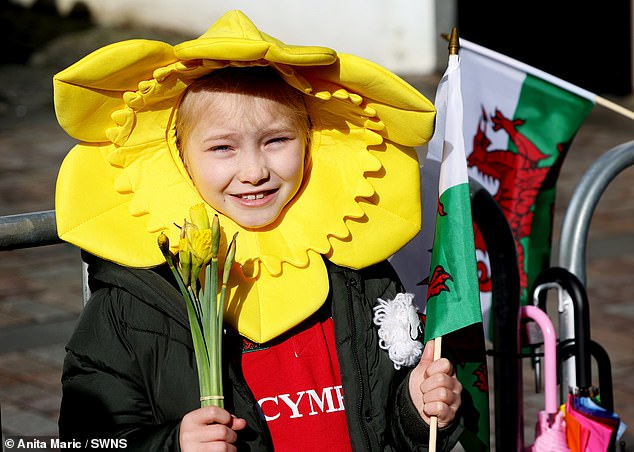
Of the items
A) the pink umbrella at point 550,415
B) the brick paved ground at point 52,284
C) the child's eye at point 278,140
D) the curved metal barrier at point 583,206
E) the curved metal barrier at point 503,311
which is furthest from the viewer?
the brick paved ground at point 52,284

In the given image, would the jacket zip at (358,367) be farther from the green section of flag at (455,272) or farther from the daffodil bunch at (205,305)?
the daffodil bunch at (205,305)

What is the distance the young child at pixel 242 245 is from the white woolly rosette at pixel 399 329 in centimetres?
1

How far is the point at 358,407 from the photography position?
2.25 meters

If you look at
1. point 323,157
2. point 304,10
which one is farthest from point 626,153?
point 304,10

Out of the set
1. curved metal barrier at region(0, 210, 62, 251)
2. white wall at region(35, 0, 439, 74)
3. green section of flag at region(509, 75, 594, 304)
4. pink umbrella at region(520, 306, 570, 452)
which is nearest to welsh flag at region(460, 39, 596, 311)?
green section of flag at region(509, 75, 594, 304)

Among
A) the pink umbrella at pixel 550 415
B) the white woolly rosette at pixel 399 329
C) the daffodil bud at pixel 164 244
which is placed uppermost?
the daffodil bud at pixel 164 244

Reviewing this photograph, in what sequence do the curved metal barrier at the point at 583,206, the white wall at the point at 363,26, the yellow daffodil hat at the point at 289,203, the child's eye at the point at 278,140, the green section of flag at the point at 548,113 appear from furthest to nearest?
the white wall at the point at 363,26 → the green section of flag at the point at 548,113 → the curved metal barrier at the point at 583,206 → the child's eye at the point at 278,140 → the yellow daffodil hat at the point at 289,203

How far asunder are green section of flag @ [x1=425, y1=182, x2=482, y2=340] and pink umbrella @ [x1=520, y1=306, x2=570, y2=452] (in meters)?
0.40

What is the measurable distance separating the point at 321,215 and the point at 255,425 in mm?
467

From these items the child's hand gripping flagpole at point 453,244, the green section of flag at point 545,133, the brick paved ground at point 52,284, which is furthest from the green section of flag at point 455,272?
the brick paved ground at point 52,284

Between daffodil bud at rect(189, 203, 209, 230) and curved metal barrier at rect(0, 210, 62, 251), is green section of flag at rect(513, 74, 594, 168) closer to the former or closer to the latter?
A: daffodil bud at rect(189, 203, 209, 230)

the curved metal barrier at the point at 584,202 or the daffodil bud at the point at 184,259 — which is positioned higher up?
the curved metal barrier at the point at 584,202

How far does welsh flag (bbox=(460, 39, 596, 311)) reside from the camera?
121 inches

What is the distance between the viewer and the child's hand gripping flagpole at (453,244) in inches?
93.8
